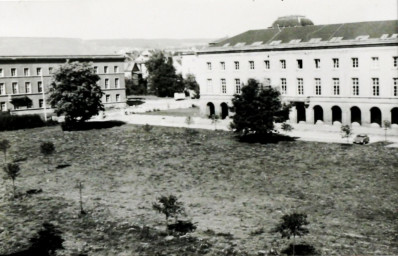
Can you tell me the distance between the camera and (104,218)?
94.7ft

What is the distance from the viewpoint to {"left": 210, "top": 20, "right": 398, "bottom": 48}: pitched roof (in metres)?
61.2

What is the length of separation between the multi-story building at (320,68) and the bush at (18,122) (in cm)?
2800

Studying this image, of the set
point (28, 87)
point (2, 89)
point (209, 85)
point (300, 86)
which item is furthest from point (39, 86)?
point (300, 86)

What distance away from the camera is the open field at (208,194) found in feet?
80.5

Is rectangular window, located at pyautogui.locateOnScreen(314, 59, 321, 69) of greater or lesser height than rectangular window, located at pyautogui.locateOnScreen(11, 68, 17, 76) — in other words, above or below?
below

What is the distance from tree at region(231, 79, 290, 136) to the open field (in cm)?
219

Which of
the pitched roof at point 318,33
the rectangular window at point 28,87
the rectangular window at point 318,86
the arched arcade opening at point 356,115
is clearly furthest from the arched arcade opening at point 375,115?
the rectangular window at point 28,87

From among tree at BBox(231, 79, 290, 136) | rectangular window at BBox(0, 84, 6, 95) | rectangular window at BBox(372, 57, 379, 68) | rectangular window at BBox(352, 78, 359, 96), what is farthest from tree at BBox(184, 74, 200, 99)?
tree at BBox(231, 79, 290, 136)

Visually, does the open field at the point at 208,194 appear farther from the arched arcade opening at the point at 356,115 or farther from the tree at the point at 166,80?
the tree at the point at 166,80

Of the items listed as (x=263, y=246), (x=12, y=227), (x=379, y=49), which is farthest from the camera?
(x=379, y=49)

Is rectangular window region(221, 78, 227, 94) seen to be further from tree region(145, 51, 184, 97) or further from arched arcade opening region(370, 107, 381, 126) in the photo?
tree region(145, 51, 184, 97)

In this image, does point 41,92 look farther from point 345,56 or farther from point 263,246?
point 263,246

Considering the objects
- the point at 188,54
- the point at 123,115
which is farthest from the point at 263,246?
the point at 188,54

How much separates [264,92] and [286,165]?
1275cm
